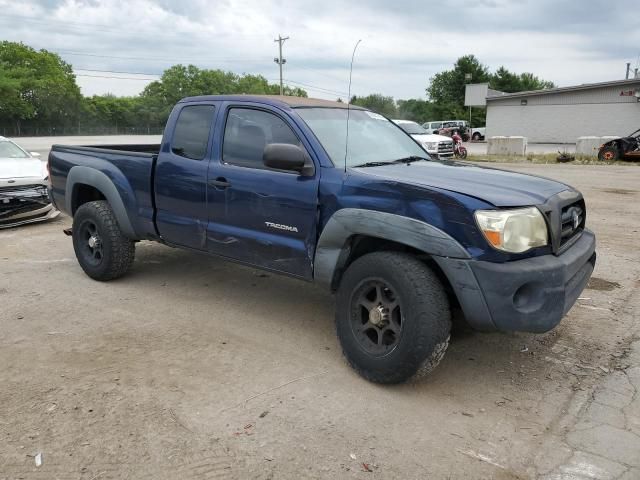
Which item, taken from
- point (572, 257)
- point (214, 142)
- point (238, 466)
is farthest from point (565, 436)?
point (214, 142)

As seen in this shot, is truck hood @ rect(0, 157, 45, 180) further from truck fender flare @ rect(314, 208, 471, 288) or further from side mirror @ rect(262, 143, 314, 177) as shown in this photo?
truck fender flare @ rect(314, 208, 471, 288)

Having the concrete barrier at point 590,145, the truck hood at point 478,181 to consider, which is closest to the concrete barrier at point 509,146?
the concrete barrier at point 590,145

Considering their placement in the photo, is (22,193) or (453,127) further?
(453,127)

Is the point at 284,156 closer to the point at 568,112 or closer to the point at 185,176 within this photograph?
the point at 185,176

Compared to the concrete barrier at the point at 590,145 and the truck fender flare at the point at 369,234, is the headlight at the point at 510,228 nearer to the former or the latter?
the truck fender flare at the point at 369,234

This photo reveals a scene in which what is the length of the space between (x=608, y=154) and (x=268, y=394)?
70.2 ft

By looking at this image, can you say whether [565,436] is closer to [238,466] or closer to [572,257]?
[572,257]

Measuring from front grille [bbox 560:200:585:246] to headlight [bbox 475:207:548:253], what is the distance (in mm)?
382

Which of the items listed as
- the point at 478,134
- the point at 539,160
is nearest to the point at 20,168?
the point at 539,160

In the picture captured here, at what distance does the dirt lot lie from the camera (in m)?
2.74

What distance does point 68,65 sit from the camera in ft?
286

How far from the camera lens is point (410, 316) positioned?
3219mm

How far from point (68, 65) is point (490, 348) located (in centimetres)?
9724

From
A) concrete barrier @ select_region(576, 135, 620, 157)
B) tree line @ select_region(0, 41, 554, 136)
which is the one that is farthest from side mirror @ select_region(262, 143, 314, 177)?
tree line @ select_region(0, 41, 554, 136)
